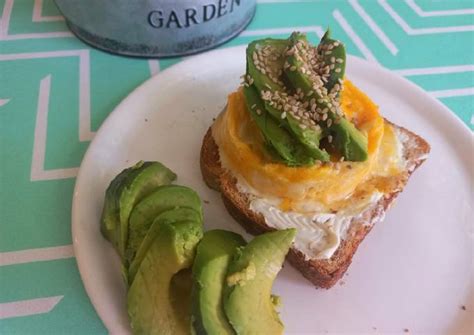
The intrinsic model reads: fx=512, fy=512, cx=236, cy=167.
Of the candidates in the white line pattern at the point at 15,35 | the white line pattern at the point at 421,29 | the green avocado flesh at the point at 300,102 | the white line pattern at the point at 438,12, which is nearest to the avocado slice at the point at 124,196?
the green avocado flesh at the point at 300,102

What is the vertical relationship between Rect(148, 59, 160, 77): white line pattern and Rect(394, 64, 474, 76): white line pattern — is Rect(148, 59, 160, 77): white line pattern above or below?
below

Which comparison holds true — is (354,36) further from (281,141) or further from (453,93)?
(281,141)

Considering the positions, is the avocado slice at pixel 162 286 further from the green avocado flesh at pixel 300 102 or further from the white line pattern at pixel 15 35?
the white line pattern at pixel 15 35

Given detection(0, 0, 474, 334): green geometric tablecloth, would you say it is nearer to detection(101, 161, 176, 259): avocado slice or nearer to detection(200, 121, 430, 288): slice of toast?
detection(101, 161, 176, 259): avocado slice

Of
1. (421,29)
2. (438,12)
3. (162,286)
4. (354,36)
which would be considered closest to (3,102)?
(162,286)

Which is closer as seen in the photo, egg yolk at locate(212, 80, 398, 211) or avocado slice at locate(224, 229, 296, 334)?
avocado slice at locate(224, 229, 296, 334)

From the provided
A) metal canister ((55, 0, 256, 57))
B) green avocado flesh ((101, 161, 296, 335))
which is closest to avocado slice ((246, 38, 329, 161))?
green avocado flesh ((101, 161, 296, 335))

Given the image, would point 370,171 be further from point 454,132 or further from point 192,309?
point 192,309
